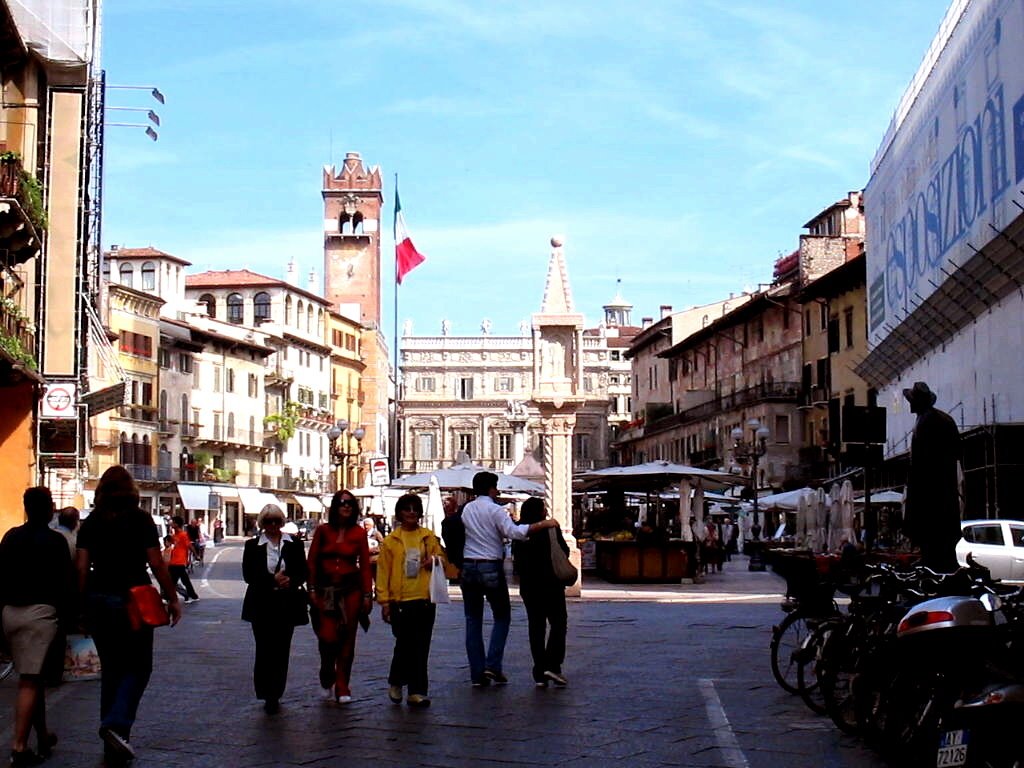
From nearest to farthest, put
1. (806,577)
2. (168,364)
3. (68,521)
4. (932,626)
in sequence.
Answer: (932,626)
(806,577)
(68,521)
(168,364)

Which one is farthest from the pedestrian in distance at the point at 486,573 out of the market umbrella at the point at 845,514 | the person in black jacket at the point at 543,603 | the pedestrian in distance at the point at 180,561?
the market umbrella at the point at 845,514

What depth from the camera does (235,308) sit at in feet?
375

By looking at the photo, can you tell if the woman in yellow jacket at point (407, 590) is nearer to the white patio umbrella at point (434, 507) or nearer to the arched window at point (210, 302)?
the white patio umbrella at point (434, 507)

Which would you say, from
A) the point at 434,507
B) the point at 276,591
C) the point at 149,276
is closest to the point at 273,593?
the point at 276,591

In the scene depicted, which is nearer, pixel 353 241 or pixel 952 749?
pixel 952 749

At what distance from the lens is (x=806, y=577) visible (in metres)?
12.6

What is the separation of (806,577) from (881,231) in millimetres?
36488

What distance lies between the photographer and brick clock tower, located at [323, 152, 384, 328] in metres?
133

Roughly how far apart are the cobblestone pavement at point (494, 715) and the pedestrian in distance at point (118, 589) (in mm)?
361

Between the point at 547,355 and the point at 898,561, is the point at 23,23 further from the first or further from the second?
the point at 898,561

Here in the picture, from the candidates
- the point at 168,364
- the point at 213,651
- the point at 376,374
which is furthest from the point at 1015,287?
the point at 376,374

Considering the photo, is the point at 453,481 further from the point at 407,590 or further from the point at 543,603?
the point at 407,590

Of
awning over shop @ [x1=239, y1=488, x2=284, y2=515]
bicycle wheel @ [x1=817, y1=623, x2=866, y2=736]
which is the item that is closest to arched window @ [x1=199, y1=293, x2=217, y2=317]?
awning over shop @ [x1=239, y1=488, x2=284, y2=515]

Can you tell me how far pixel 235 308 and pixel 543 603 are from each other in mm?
102362
